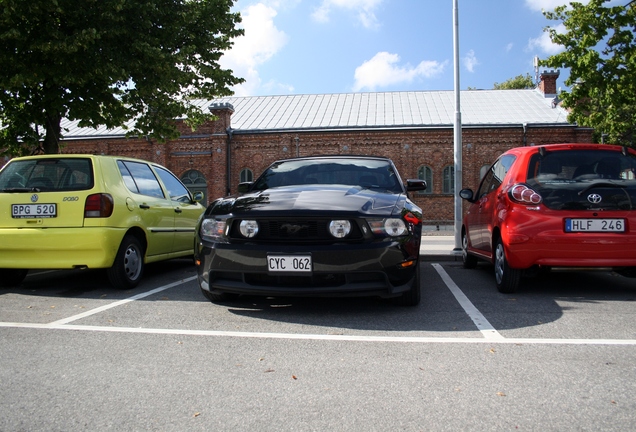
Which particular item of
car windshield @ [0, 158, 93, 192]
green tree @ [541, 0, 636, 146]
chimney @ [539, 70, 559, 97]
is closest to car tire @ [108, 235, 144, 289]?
car windshield @ [0, 158, 93, 192]

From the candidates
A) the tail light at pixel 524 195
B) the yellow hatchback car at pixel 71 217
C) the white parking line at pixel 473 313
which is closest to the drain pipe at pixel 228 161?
the yellow hatchback car at pixel 71 217

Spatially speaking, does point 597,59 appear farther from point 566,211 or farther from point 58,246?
point 58,246

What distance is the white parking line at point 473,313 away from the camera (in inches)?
158

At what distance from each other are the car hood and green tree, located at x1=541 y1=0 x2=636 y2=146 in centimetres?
1238

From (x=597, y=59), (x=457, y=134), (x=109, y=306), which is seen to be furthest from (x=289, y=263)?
(x=597, y=59)

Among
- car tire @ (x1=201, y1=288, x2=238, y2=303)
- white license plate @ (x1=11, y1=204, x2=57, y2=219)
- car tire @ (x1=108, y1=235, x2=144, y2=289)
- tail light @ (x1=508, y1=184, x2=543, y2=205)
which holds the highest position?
tail light @ (x1=508, y1=184, x2=543, y2=205)

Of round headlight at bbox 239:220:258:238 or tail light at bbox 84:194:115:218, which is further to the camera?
tail light at bbox 84:194:115:218

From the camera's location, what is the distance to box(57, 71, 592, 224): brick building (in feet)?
98.9

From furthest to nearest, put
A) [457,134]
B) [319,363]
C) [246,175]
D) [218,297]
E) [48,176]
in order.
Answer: [246,175]
[457,134]
[48,176]
[218,297]
[319,363]

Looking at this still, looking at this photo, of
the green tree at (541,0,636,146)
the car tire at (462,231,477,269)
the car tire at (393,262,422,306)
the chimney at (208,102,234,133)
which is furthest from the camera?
the chimney at (208,102,234,133)

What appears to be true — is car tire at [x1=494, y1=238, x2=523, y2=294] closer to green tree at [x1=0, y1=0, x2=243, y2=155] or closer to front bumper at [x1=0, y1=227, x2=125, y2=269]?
front bumper at [x1=0, y1=227, x2=125, y2=269]

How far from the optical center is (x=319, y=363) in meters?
3.32

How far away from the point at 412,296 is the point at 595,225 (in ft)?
6.83

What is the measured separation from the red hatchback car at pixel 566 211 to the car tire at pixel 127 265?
4.33 metres
